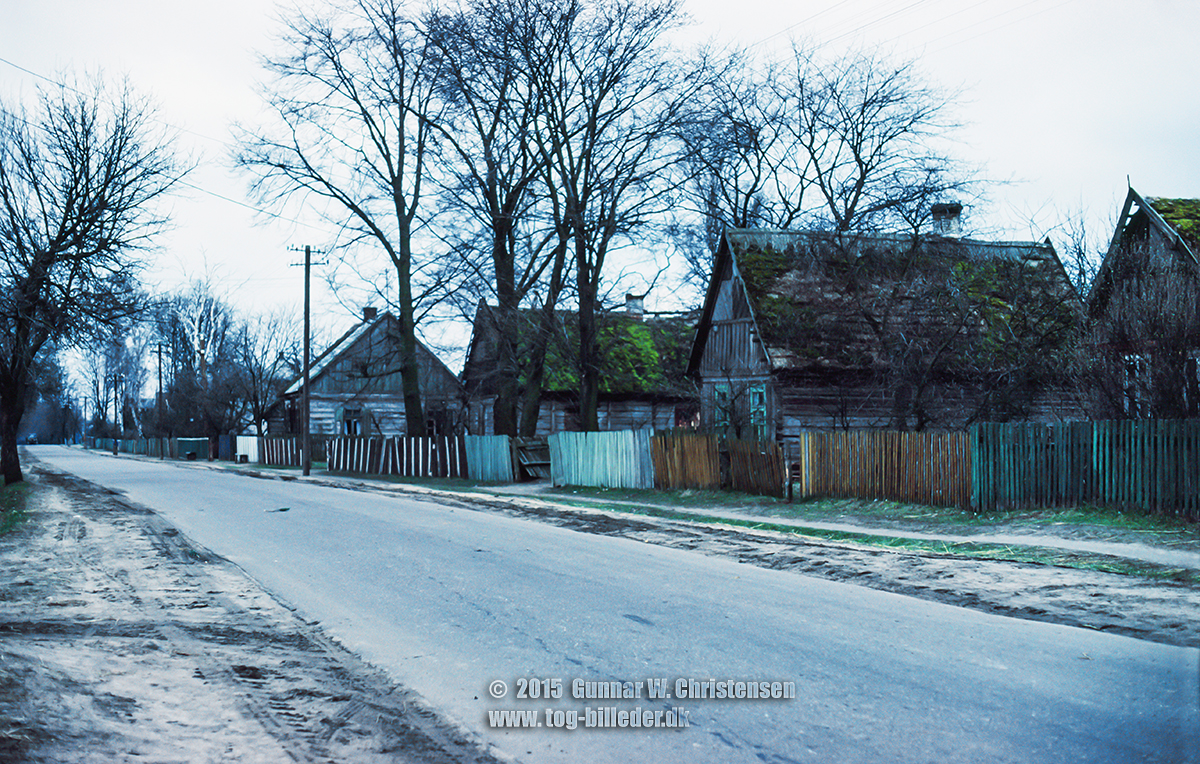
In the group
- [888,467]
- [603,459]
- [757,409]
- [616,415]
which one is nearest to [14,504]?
[603,459]

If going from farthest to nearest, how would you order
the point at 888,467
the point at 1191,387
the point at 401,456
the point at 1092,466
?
1. the point at 401,456
2. the point at 888,467
3. the point at 1092,466
4. the point at 1191,387

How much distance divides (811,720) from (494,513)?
44.0 ft

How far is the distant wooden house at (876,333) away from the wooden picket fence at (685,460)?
1028 millimetres

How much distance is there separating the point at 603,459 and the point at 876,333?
7.51 m

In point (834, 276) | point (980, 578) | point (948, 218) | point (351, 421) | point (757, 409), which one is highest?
point (948, 218)

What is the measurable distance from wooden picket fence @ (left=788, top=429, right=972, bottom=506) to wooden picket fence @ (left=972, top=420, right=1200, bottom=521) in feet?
1.59

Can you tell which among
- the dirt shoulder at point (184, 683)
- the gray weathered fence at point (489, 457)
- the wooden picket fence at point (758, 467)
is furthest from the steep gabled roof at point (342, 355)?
the dirt shoulder at point (184, 683)

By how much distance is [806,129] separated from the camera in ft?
125

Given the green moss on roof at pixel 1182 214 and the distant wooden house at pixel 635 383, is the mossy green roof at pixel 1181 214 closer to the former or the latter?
the green moss on roof at pixel 1182 214

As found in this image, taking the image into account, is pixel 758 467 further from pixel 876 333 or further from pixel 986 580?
pixel 986 580

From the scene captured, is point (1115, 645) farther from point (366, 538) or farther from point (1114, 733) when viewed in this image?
point (366, 538)

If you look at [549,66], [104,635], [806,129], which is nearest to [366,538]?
[104,635]

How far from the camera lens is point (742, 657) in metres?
6.33

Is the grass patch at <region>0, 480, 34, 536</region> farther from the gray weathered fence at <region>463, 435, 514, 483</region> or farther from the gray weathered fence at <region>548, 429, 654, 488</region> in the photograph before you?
the gray weathered fence at <region>548, 429, 654, 488</region>
